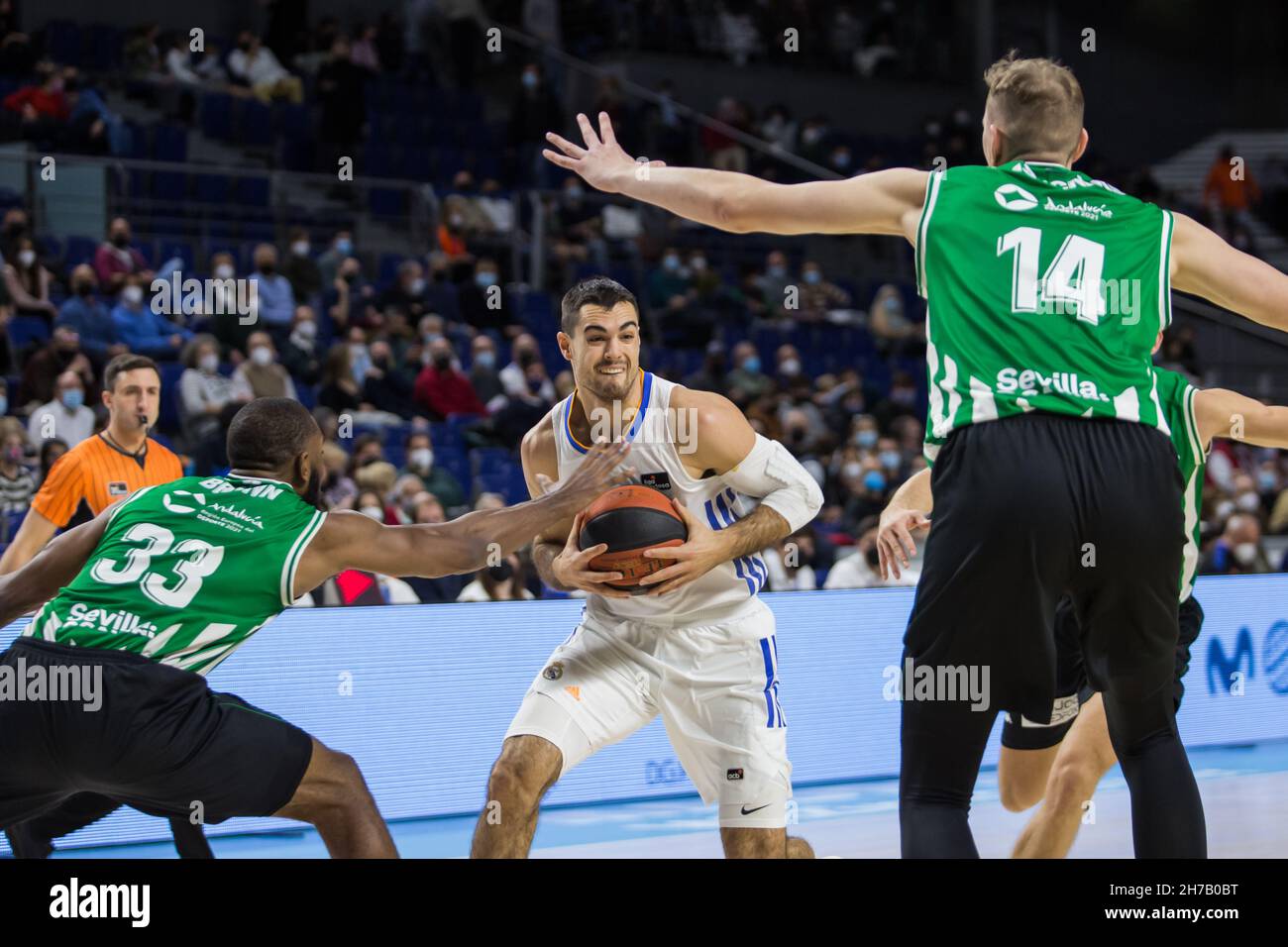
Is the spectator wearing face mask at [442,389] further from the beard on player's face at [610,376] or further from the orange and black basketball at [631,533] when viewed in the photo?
the orange and black basketball at [631,533]

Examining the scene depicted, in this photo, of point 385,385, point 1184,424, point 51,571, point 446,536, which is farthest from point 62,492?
point 385,385

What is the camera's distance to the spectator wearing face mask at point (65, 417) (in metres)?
9.95

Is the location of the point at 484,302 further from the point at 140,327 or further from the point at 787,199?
the point at 787,199

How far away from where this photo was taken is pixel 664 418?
15.7ft

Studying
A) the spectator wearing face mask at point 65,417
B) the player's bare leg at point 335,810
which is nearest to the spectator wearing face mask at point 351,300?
the spectator wearing face mask at point 65,417

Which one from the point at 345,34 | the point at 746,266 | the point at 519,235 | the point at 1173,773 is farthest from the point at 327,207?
Answer: the point at 1173,773

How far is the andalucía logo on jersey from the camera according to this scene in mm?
3168

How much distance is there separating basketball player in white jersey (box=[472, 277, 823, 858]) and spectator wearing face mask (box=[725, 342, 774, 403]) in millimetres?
8656

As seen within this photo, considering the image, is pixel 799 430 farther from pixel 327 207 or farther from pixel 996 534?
pixel 996 534

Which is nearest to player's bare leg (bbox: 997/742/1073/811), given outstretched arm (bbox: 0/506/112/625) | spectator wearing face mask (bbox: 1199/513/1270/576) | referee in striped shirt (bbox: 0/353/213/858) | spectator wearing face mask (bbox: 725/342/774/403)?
outstretched arm (bbox: 0/506/112/625)

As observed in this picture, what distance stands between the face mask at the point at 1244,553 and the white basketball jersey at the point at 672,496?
8.13 metres

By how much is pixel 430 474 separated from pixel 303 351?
75.1 inches

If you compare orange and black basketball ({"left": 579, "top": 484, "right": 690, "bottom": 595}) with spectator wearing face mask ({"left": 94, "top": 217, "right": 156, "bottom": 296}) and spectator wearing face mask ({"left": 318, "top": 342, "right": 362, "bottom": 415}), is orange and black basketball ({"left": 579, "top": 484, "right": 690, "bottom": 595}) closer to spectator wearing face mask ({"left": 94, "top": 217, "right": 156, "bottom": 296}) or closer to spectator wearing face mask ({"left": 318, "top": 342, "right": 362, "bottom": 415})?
spectator wearing face mask ({"left": 318, "top": 342, "right": 362, "bottom": 415})
